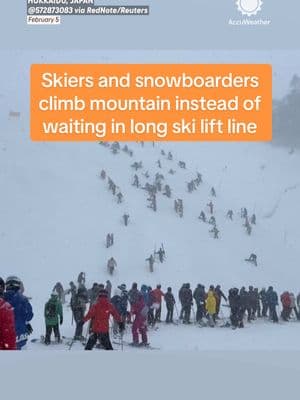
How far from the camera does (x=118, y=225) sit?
21.9 metres

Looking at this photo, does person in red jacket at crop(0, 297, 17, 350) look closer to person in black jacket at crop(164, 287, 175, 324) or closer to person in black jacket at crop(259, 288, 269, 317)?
person in black jacket at crop(164, 287, 175, 324)

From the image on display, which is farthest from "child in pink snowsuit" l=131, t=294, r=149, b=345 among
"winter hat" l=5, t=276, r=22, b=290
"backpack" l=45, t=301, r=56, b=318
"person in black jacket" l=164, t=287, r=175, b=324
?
"winter hat" l=5, t=276, r=22, b=290

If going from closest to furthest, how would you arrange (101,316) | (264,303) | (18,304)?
1. (18,304)
2. (101,316)
3. (264,303)

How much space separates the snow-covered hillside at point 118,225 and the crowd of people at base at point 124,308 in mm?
741

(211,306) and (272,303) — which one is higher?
(211,306)

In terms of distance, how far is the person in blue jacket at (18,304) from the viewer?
6.51 metres

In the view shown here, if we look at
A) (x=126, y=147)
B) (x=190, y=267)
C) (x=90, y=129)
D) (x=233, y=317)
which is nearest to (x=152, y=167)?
(x=126, y=147)

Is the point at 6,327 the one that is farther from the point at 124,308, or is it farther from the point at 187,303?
the point at 187,303

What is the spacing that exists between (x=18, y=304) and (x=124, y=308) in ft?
18.6

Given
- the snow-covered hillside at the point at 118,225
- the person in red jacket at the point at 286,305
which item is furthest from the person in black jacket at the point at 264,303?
the snow-covered hillside at the point at 118,225

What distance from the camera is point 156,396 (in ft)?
14.8

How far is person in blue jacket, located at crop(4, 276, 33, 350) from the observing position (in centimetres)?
651

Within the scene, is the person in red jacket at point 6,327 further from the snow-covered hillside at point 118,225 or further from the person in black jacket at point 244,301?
the person in black jacket at point 244,301

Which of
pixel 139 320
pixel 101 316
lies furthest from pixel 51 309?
pixel 101 316
